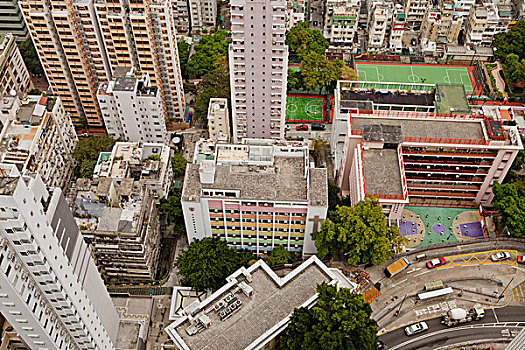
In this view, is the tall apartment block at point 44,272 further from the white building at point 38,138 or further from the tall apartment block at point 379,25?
the tall apartment block at point 379,25

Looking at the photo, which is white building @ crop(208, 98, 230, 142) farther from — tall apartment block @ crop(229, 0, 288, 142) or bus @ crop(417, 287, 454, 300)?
bus @ crop(417, 287, 454, 300)

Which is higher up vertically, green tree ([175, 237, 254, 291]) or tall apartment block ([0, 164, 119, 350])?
green tree ([175, 237, 254, 291])

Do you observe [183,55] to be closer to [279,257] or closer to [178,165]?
[178,165]

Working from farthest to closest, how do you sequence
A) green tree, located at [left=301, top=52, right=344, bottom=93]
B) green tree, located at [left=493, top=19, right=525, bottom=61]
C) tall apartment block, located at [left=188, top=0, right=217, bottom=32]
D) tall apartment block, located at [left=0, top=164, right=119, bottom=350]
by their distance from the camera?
tall apartment block, located at [left=188, top=0, right=217, bottom=32]
green tree, located at [left=493, top=19, right=525, bottom=61]
green tree, located at [left=301, top=52, right=344, bottom=93]
tall apartment block, located at [left=0, top=164, right=119, bottom=350]

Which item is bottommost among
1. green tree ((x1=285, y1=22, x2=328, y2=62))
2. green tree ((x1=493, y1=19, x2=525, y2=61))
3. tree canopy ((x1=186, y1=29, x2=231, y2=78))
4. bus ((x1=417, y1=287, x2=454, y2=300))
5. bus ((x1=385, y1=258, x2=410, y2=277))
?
bus ((x1=417, y1=287, x2=454, y2=300))

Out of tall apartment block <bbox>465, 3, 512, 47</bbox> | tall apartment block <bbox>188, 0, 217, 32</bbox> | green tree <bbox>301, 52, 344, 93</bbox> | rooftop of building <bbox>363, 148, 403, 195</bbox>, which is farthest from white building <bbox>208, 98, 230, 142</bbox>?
tall apartment block <bbox>465, 3, 512, 47</bbox>

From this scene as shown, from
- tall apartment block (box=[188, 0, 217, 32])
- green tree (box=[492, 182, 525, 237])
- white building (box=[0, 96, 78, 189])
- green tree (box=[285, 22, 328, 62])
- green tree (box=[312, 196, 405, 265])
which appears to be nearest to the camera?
green tree (box=[312, 196, 405, 265])

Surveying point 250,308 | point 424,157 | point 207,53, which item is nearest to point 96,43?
point 207,53

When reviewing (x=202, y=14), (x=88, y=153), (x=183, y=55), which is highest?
(x=202, y=14)
